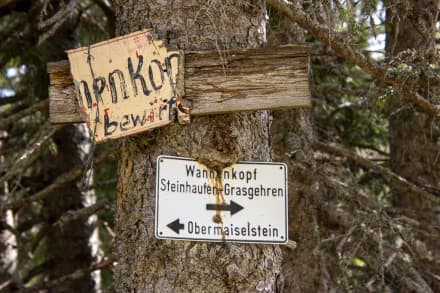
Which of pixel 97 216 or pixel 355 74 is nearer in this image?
pixel 355 74

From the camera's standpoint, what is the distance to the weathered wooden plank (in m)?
2.56

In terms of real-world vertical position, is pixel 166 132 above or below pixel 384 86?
below

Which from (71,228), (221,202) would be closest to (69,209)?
(71,228)

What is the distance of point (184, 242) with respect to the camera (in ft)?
8.29

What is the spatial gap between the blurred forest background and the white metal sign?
0.69ft

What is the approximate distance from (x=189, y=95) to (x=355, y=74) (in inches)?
176

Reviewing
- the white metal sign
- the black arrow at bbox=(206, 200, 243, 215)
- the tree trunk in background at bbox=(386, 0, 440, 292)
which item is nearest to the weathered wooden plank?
the white metal sign

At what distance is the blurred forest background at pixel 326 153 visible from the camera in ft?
12.2

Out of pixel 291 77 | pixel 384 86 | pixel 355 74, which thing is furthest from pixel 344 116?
pixel 291 77

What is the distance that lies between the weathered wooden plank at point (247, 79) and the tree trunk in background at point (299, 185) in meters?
2.29

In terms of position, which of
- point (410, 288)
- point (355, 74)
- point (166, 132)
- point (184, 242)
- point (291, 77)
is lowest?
point (410, 288)

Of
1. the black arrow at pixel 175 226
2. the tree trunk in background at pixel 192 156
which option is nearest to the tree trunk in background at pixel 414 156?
the tree trunk in background at pixel 192 156

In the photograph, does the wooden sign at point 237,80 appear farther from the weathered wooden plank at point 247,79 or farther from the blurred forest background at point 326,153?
the blurred forest background at point 326,153

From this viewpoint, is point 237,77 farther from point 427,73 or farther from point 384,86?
point 384,86
